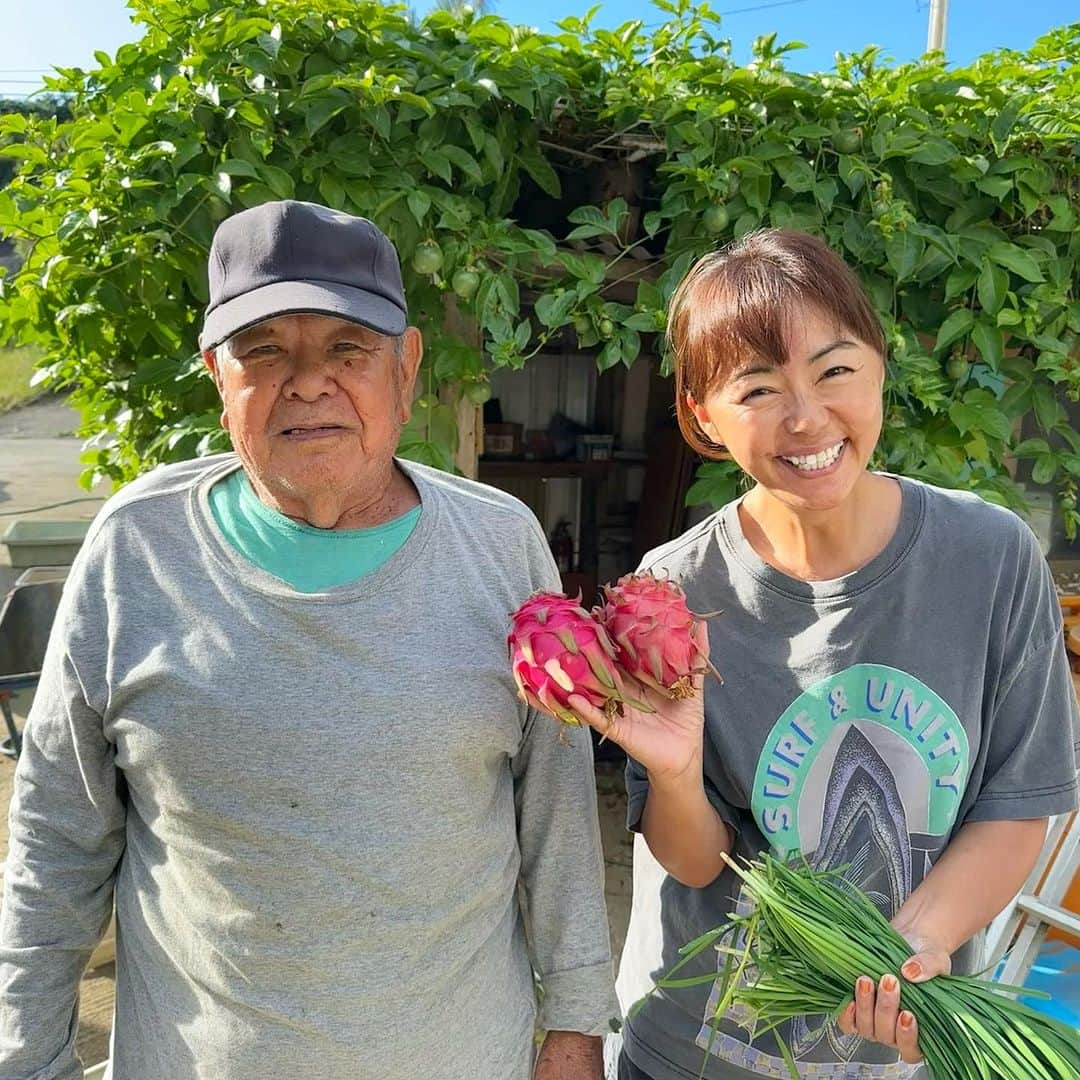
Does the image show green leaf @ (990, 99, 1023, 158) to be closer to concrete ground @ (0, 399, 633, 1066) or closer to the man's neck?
the man's neck

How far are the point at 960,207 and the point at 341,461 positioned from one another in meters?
2.38

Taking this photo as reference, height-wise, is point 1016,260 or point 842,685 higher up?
point 1016,260

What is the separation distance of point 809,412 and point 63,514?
504 inches

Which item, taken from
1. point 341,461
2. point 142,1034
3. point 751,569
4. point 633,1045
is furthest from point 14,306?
point 633,1045

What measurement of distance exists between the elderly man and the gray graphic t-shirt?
1.03 feet

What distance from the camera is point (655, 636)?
3.92 feet

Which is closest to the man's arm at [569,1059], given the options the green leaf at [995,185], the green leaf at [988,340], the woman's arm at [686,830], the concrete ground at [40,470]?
the woman's arm at [686,830]

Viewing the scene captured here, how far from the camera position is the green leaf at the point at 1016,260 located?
111 inches

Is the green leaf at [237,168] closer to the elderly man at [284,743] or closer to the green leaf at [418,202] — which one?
the green leaf at [418,202]

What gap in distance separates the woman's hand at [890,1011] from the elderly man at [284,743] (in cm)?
51

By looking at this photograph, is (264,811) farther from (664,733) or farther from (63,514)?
(63,514)

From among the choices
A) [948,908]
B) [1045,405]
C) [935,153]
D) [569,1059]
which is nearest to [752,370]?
[948,908]

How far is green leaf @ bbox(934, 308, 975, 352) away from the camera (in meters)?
2.84

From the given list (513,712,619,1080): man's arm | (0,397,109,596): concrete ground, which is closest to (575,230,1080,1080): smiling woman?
(513,712,619,1080): man's arm
